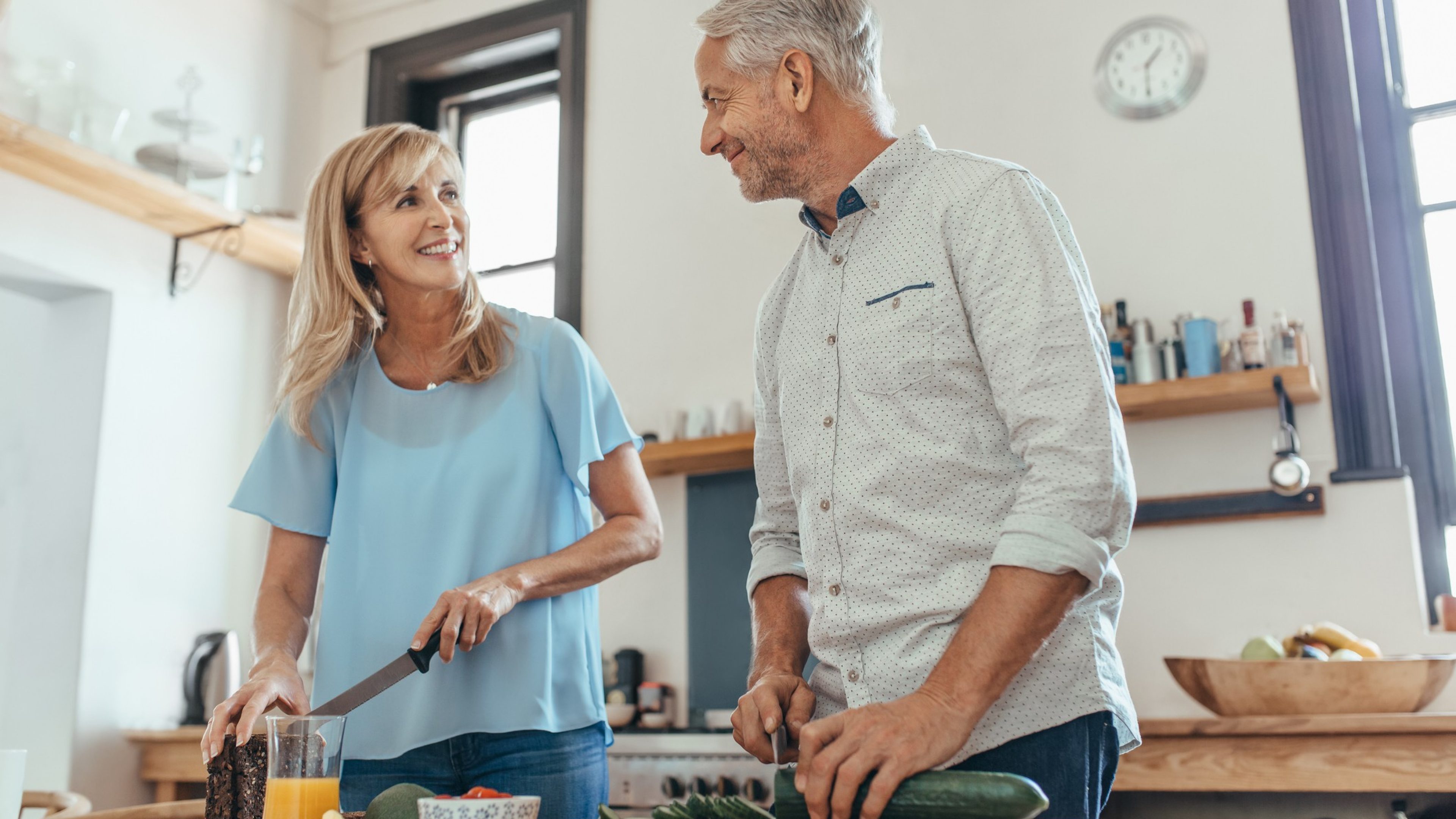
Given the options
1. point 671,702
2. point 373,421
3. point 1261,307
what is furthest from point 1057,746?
point 671,702

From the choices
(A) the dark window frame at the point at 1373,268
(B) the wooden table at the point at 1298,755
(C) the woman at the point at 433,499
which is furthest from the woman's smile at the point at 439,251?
(A) the dark window frame at the point at 1373,268

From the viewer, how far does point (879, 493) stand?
1.08 meters

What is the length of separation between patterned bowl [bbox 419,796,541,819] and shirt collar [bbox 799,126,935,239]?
2.08ft

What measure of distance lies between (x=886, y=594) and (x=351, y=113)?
3.73m

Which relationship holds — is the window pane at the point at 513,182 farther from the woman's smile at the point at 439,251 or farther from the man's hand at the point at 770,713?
the man's hand at the point at 770,713

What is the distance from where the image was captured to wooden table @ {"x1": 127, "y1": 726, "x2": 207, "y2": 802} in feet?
10.5

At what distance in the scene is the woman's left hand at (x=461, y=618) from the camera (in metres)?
1.18

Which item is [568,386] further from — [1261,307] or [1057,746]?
[1261,307]

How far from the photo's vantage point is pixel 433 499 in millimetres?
1406

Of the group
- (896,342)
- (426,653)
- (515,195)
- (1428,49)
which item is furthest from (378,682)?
(515,195)

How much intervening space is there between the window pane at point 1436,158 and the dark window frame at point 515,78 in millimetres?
2255

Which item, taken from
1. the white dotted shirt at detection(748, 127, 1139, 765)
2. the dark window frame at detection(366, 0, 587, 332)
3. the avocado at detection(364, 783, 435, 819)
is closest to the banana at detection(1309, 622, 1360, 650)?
the white dotted shirt at detection(748, 127, 1139, 765)

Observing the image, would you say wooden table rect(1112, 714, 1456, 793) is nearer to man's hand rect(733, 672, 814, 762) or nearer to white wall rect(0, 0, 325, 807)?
man's hand rect(733, 672, 814, 762)

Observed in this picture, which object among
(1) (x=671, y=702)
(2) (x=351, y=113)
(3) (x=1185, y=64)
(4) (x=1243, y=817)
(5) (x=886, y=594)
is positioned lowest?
(4) (x=1243, y=817)
